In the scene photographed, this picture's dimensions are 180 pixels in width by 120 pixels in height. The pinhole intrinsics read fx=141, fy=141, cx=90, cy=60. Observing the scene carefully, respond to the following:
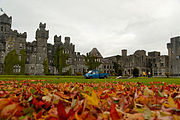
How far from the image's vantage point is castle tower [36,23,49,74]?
3956 cm

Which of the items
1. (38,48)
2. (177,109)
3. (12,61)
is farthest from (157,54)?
(177,109)

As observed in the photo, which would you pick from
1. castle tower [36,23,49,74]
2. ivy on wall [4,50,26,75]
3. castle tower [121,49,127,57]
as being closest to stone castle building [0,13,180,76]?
castle tower [36,23,49,74]

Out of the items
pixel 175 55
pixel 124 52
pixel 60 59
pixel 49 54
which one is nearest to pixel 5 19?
pixel 49 54

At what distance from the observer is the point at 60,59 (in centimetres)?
4200

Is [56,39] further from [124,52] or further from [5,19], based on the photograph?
[124,52]

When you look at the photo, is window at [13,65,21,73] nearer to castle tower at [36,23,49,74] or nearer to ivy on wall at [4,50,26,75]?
ivy on wall at [4,50,26,75]

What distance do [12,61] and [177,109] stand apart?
132 feet

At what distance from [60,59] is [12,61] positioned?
1256 centimetres

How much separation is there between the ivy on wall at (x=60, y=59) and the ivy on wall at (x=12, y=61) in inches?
357

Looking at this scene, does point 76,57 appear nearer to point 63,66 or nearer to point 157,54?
point 63,66

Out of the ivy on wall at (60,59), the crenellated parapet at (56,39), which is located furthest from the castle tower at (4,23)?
the ivy on wall at (60,59)

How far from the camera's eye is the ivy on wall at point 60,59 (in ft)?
137

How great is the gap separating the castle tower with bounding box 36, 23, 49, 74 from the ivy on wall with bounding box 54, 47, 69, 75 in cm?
377

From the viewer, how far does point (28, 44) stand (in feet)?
131
